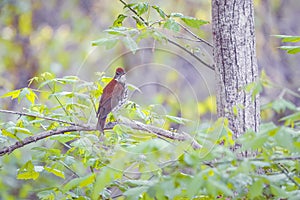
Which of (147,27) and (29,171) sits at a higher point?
(147,27)

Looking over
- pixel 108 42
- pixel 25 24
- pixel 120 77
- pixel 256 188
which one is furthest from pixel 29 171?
pixel 25 24

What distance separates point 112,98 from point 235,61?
291mm

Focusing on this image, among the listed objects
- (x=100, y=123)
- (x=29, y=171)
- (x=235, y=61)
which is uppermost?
(x=235, y=61)

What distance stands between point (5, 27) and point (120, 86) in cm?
259

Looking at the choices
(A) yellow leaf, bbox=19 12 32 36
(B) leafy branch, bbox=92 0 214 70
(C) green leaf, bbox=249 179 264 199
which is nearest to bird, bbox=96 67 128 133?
(B) leafy branch, bbox=92 0 214 70

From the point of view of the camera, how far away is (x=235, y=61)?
51.1 inches

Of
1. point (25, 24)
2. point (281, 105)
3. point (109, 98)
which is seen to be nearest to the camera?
point (281, 105)

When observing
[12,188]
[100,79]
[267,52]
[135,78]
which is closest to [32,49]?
[12,188]

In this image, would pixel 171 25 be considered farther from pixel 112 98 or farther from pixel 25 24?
pixel 25 24

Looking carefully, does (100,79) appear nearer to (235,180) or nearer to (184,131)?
(184,131)

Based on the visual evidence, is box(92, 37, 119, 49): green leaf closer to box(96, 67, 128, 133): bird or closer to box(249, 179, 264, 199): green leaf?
box(96, 67, 128, 133): bird

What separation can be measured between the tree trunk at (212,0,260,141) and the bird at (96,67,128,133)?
0.22 metres

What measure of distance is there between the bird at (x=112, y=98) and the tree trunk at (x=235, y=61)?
224 mm

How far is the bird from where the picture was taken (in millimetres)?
1274
